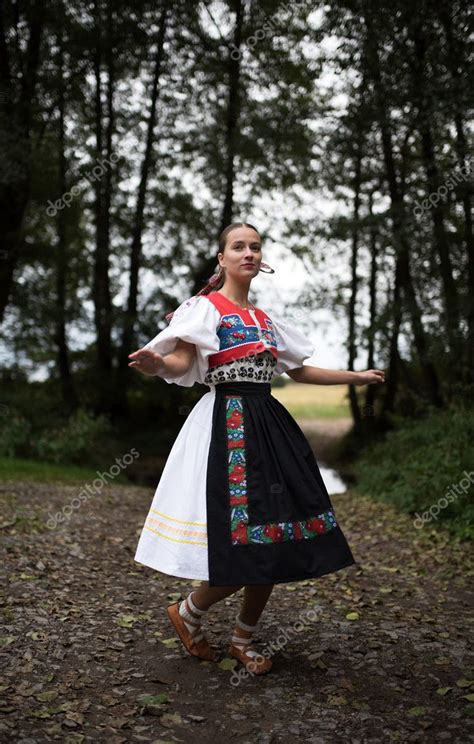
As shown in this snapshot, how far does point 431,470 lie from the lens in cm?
865

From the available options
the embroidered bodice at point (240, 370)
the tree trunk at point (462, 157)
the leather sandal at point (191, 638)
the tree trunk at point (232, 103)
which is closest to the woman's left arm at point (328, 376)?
the embroidered bodice at point (240, 370)

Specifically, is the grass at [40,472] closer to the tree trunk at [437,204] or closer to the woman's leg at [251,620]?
the tree trunk at [437,204]

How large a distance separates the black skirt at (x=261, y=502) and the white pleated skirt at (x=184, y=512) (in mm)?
49

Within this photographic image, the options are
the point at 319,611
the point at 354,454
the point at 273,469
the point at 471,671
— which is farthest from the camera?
the point at 354,454

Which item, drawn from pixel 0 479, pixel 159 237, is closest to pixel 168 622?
pixel 0 479

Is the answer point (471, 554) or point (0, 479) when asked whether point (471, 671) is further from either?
point (0, 479)

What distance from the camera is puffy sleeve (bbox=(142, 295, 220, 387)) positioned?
11.4ft

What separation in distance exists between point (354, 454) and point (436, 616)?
448 inches

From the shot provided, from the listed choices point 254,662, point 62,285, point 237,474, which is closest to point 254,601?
point 254,662

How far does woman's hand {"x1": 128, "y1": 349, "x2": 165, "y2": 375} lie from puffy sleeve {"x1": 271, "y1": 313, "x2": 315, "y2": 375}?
0.77 metres

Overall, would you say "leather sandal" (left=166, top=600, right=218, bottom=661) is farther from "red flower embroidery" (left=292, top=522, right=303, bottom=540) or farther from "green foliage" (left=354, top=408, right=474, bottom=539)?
"green foliage" (left=354, top=408, right=474, bottom=539)

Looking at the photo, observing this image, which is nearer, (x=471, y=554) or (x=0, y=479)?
(x=471, y=554)

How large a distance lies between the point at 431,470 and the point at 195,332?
19.4ft

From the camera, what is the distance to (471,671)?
12.3 feet
